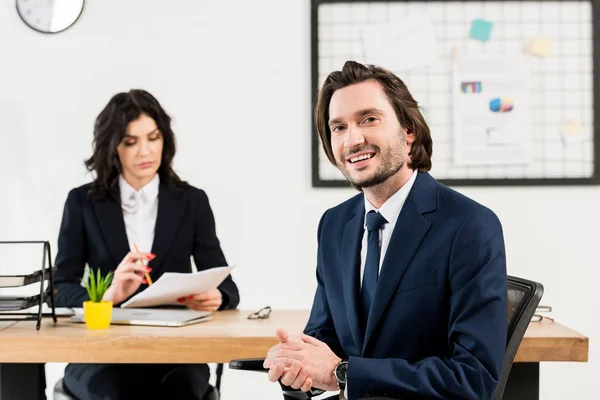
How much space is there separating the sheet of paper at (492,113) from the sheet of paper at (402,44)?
0.16 m

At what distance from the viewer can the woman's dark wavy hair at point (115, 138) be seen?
3014 mm

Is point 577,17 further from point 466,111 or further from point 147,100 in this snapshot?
point 147,100

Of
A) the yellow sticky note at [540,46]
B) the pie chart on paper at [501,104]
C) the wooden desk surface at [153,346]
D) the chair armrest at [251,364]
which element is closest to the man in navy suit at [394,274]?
the chair armrest at [251,364]

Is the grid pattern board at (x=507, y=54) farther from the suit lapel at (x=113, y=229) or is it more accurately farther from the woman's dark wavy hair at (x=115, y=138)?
the suit lapel at (x=113, y=229)

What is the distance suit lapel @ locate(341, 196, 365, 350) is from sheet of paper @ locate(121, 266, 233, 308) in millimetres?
626

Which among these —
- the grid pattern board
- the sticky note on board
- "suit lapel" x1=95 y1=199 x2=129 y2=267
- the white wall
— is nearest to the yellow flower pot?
"suit lapel" x1=95 y1=199 x2=129 y2=267

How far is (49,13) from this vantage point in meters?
3.90

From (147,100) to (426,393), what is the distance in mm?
Result: 1850

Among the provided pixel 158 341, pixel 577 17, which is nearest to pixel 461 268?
pixel 158 341

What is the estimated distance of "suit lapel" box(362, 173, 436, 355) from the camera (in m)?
1.73

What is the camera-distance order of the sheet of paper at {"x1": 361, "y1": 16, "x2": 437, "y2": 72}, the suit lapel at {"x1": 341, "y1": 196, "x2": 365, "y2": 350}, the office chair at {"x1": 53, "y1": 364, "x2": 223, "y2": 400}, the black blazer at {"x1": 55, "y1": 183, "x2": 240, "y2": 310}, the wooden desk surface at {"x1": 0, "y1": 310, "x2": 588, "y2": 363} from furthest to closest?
1. the sheet of paper at {"x1": 361, "y1": 16, "x2": 437, "y2": 72}
2. the black blazer at {"x1": 55, "y1": 183, "x2": 240, "y2": 310}
3. the office chair at {"x1": 53, "y1": 364, "x2": 223, "y2": 400}
4. the wooden desk surface at {"x1": 0, "y1": 310, "x2": 588, "y2": 363}
5. the suit lapel at {"x1": 341, "y1": 196, "x2": 365, "y2": 350}

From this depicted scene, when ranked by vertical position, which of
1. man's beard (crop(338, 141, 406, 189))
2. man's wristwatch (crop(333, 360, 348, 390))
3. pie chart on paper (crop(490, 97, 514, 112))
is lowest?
man's wristwatch (crop(333, 360, 348, 390))

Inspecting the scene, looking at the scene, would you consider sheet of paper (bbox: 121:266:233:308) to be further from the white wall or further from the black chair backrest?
the white wall

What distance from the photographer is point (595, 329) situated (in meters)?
3.89
